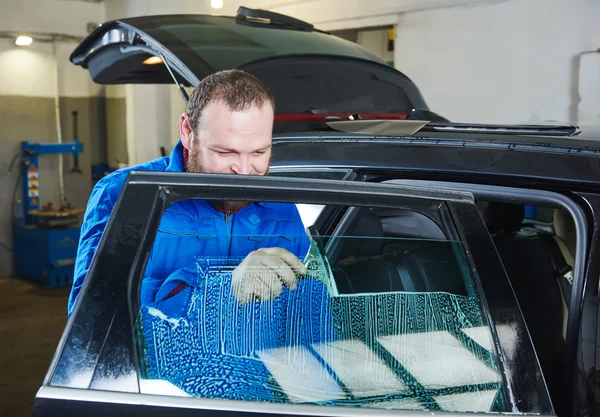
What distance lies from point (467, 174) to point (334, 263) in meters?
0.59

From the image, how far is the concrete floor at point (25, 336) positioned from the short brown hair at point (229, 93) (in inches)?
130

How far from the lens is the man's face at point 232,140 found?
1473 millimetres

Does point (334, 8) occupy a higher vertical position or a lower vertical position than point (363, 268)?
higher

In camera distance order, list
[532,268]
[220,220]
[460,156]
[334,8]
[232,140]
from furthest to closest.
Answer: [334,8], [532,268], [460,156], [232,140], [220,220]

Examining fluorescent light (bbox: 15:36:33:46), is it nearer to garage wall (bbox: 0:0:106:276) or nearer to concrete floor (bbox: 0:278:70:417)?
garage wall (bbox: 0:0:106:276)

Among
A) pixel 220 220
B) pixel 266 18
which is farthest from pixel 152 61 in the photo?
pixel 220 220

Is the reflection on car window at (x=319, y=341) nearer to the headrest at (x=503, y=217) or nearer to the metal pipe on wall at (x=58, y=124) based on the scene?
the headrest at (x=503, y=217)

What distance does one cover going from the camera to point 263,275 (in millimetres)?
1188

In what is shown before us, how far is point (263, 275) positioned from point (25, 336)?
16.5 ft

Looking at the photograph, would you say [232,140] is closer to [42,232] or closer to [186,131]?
[186,131]

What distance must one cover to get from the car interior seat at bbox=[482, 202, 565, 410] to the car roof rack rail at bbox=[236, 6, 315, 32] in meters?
1.64

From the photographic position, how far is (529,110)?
15.5 ft

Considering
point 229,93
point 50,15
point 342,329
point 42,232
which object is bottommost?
point 42,232

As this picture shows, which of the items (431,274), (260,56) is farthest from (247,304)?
(260,56)
